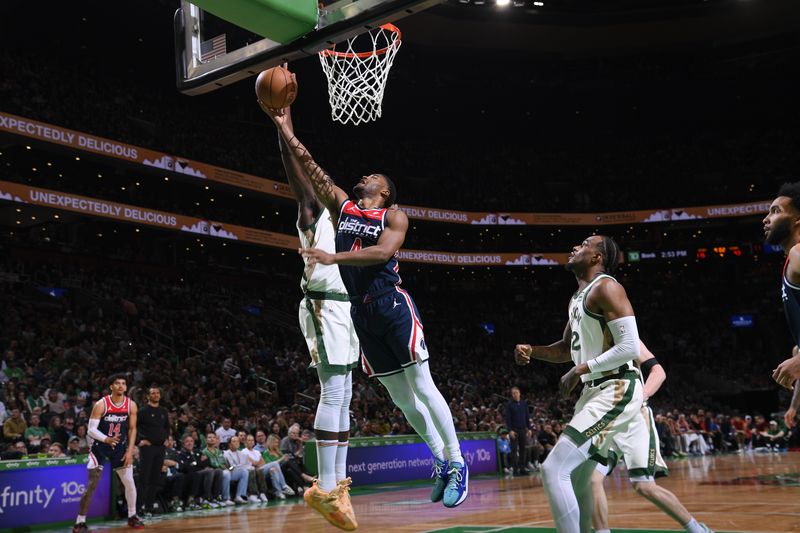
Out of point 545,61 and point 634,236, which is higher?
point 545,61

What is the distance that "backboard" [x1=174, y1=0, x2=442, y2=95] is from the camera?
4852 mm

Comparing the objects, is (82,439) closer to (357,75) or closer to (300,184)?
(357,75)

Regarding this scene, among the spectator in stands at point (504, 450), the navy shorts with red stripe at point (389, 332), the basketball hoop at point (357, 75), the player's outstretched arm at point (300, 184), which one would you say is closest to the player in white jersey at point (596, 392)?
the navy shorts with red stripe at point (389, 332)

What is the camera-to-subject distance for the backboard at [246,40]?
4852 millimetres

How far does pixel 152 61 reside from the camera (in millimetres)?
29578

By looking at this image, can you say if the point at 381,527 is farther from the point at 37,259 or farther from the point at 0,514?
the point at 37,259

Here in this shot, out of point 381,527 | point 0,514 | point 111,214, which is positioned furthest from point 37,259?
point 381,527

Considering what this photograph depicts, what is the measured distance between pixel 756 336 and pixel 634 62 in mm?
14059

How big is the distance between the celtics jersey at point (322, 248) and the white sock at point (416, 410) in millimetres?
764

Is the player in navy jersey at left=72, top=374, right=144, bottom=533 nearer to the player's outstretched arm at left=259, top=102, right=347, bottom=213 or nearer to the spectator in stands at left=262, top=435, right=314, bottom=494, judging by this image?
the spectator in stands at left=262, top=435, right=314, bottom=494

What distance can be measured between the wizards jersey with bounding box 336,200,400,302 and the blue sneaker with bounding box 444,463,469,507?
1.22 m

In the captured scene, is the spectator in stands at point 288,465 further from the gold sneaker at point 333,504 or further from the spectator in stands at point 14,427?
the gold sneaker at point 333,504

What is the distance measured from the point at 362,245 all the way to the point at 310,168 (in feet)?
1.98

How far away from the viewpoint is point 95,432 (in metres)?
9.52
